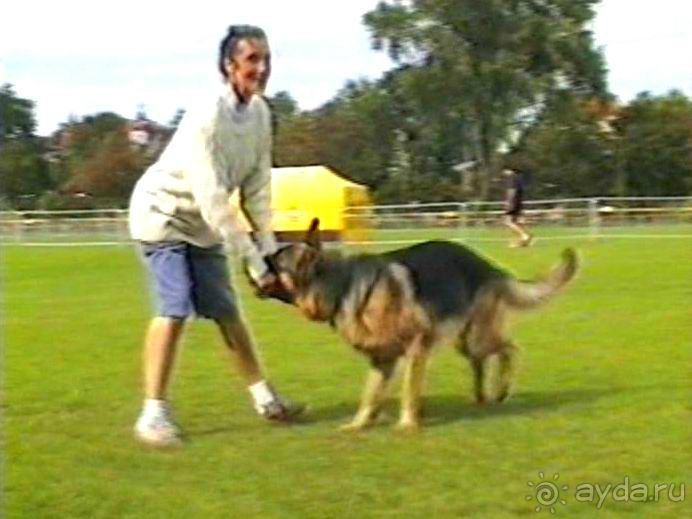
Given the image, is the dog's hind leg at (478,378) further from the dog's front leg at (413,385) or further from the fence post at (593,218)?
the fence post at (593,218)

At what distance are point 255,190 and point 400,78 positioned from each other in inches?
1834

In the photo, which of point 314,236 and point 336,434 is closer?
point 336,434

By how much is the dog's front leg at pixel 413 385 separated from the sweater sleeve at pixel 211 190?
942mm

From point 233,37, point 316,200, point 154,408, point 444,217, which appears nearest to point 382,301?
point 154,408

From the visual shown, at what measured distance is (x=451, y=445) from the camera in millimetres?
5492

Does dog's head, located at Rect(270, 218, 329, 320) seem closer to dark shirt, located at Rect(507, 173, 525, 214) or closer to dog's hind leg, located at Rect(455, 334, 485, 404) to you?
dog's hind leg, located at Rect(455, 334, 485, 404)

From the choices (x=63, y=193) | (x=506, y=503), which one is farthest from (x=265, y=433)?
(x=63, y=193)

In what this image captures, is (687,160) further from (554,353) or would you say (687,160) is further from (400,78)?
(554,353)

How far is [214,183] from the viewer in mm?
5691

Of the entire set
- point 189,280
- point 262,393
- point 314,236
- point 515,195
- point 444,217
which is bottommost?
point 444,217

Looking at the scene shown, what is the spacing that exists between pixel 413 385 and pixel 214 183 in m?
1.29

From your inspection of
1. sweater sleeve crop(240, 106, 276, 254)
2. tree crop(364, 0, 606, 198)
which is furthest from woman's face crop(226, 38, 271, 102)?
tree crop(364, 0, 606, 198)

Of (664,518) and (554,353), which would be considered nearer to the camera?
(664,518)

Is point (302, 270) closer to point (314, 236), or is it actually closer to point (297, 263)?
point (297, 263)
